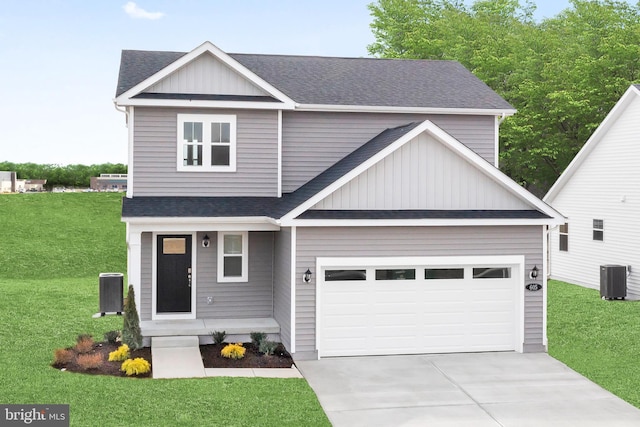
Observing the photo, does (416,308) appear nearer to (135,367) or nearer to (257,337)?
(257,337)

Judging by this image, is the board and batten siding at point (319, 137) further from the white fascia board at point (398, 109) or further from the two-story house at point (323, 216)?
the white fascia board at point (398, 109)

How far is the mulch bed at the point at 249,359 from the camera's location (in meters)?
15.5

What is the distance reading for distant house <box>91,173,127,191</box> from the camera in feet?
208

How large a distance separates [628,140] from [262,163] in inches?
506

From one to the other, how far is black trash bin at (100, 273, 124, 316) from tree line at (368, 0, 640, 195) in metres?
A: 23.8

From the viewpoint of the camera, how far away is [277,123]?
19.1 m

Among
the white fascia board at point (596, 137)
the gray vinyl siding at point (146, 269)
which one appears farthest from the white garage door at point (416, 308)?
the white fascia board at point (596, 137)

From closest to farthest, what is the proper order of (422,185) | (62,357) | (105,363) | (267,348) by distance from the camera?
1. (105,363)
2. (62,357)
3. (267,348)
4. (422,185)

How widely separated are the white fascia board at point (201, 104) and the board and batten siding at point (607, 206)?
12267mm

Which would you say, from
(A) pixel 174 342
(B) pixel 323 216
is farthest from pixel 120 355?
(B) pixel 323 216

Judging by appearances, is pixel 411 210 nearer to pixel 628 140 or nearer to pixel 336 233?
pixel 336 233

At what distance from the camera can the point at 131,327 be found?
54.0ft

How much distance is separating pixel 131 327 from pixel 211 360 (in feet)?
6.56

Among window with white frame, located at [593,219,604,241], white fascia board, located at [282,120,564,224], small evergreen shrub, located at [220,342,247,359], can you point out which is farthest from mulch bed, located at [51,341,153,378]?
window with white frame, located at [593,219,604,241]
